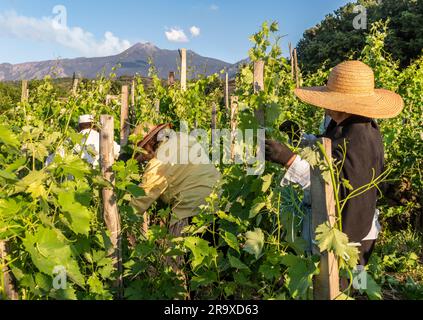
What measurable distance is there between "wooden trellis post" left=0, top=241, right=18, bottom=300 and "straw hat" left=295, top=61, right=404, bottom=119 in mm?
1526

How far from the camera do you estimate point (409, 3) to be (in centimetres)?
2125

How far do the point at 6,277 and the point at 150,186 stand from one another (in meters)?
1.35

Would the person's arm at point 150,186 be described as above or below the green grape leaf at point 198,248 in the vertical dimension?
above

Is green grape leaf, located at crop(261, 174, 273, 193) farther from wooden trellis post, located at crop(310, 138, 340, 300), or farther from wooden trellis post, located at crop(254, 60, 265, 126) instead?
wooden trellis post, located at crop(310, 138, 340, 300)

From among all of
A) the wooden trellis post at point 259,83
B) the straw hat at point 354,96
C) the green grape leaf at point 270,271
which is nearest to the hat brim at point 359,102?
the straw hat at point 354,96

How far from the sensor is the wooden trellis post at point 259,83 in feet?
8.35

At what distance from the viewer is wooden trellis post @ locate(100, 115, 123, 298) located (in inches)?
105

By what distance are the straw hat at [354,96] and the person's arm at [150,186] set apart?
128cm

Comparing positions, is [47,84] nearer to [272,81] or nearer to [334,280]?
[272,81]

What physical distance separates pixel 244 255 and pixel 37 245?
4.00ft

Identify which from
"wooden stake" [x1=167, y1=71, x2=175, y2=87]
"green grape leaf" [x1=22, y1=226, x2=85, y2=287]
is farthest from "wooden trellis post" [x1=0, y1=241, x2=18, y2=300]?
"wooden stake" [x1=167, y1=71, x2=175, y2=87]

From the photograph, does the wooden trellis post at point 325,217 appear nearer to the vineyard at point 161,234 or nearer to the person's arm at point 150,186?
the vineyard at point 161,234

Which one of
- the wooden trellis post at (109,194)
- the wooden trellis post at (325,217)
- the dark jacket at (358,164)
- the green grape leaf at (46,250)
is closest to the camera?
the wooden trellis post at (325,217)

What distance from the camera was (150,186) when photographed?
328 cm
